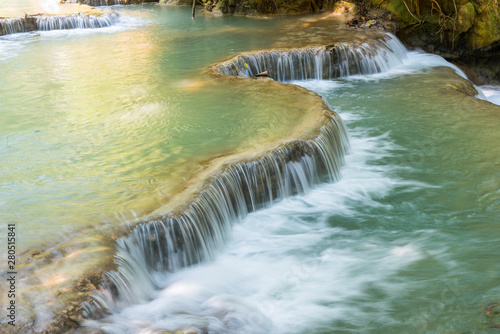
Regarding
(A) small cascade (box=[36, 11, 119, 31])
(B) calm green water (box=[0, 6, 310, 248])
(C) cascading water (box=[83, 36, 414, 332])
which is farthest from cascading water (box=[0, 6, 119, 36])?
(C) cascading water (box=[83, 36, 414, 332])

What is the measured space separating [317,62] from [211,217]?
6336 mm

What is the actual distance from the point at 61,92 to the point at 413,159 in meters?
5.53

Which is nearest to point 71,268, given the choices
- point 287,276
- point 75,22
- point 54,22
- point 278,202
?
point 287,276

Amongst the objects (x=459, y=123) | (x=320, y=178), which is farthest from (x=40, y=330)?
(x=459, y=123)

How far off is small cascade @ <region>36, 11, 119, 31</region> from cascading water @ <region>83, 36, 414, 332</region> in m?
11.1

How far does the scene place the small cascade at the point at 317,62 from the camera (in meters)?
Result: 9.84

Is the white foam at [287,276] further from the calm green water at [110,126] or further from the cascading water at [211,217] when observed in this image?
the calm green water at [110,126]

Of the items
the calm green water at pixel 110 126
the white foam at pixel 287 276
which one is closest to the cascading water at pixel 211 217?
the white foam at pixel 287 276

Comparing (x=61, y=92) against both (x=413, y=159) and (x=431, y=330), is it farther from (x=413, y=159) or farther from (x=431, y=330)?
(x=431, y=330)

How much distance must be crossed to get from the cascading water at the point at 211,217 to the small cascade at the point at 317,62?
143 inches

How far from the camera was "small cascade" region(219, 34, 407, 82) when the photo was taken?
9836 millimetres

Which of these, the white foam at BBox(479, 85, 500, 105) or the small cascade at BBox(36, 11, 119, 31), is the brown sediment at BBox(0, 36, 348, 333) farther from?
the small cascade at BBox(36, 11, 119, 31)

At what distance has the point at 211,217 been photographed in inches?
183

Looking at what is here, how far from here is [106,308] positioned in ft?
11.3
